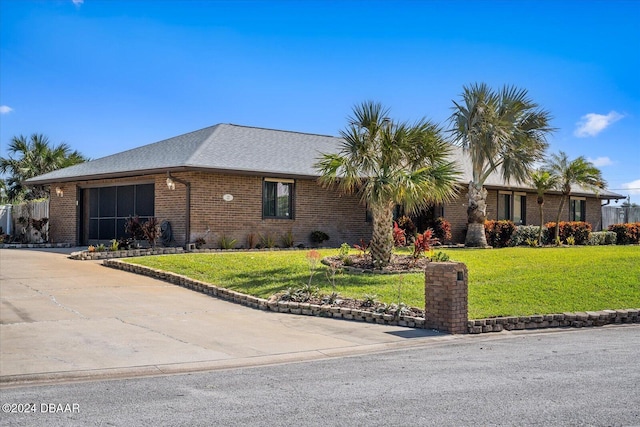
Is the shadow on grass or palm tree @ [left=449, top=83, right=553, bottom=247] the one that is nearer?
the shadow on grass

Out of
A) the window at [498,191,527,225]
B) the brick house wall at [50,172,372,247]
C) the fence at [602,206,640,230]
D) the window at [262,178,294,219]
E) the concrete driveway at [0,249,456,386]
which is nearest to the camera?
the concrete driveway at [0,249,456,386]

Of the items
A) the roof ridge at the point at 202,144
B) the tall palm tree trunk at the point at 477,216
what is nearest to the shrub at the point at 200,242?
the roof ridge at the point at 202,144

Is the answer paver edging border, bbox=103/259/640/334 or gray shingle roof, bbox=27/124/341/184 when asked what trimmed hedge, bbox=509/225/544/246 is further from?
paver edging border, bbox=103/259/640/334

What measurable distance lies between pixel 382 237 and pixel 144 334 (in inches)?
311

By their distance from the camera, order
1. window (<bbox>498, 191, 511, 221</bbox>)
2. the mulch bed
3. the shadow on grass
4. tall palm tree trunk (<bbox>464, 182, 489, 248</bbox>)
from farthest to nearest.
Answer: window (<bbox>498, 191, 511, 221</bbox>)
tall palm tree trunk (<bbox>464, 182, 489, 248</bbox>)
the shadow on grass
the mulch bed

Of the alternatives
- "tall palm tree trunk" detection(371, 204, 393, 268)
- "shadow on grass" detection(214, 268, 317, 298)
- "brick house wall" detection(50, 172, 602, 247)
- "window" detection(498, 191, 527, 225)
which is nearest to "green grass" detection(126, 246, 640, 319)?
"shadow on grass" detection(214, 268, 317, 298)

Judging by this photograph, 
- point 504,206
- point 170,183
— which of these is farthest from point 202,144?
point 504,206

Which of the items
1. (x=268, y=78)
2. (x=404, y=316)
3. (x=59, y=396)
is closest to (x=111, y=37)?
(x=268, y=78)

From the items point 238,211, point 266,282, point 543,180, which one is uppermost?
point 543,180

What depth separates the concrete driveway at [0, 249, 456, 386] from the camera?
7758mm

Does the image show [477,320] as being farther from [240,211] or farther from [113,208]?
[113,208]

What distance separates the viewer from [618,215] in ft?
125

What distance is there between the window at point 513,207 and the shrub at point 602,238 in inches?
128

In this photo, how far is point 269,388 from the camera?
6.53 metres
